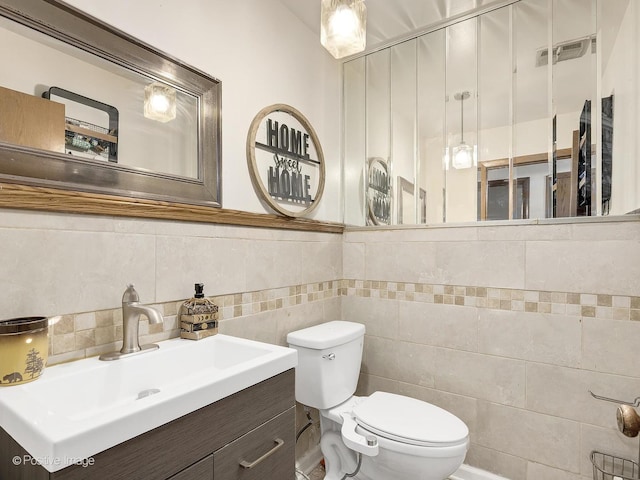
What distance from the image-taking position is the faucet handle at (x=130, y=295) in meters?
1.08

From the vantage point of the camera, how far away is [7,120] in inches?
35.9

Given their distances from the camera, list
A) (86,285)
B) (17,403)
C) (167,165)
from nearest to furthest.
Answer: (17,403) → (86,285) → (167,165)

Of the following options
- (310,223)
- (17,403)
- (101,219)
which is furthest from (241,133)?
(17,403)

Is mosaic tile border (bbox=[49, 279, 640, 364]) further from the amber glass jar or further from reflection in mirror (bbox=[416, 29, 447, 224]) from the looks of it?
reflection in mirror (bbox=[416, 29, 447, 224])

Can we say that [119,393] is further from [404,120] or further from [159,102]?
[404,120]

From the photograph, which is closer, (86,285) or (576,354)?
(86,285)

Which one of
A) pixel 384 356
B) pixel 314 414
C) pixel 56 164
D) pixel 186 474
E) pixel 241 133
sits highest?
pixel 241 133

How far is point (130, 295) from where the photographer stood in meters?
1.08

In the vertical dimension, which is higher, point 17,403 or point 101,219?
point 101,219

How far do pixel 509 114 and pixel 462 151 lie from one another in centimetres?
27

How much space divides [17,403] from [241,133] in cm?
125

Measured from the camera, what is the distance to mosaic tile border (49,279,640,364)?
104cm

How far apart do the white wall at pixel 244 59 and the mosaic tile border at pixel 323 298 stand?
44 cm

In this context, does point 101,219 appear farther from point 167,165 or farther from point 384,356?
point 384,356
